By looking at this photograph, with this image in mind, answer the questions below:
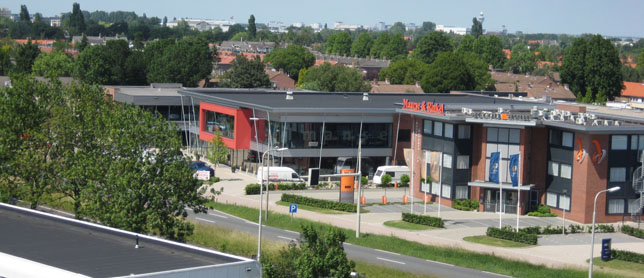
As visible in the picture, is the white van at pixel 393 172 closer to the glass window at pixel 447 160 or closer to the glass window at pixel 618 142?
the glass window at pixel 447 160

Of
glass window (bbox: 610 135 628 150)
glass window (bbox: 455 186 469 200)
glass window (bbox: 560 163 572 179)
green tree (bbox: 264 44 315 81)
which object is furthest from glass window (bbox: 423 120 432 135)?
green tree (bbox: 264 44 315 81)

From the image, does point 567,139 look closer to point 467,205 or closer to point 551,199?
point 551,199

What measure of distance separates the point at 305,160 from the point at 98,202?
1680 inches

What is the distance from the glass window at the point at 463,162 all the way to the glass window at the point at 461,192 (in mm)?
1736

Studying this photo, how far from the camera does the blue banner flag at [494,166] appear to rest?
66.3 metres

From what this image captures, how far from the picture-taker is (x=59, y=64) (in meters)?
154

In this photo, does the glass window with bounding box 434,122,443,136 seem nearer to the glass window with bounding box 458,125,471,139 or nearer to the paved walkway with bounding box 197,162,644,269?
the glass window with bounding box 458,125,471,139

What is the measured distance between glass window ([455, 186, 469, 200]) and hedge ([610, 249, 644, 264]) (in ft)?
63.4

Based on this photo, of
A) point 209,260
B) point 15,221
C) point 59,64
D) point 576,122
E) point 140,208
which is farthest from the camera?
point 59,64

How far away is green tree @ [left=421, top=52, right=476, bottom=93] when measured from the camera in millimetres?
138375

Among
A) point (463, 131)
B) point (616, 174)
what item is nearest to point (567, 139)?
point (616, 174)

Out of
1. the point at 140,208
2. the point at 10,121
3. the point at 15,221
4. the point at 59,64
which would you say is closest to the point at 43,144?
the point at 10,121

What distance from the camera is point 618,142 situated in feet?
217

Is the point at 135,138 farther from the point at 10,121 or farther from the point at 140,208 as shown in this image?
the point at 10,121
